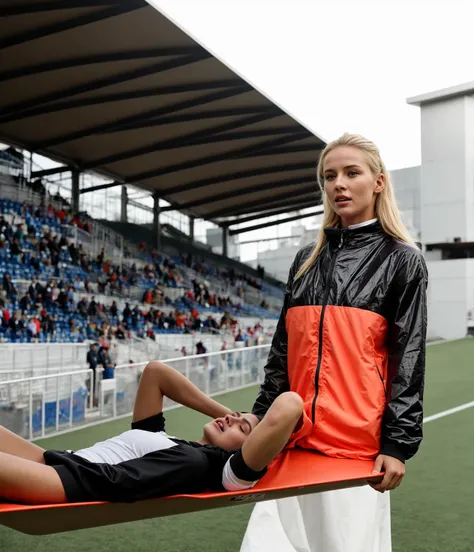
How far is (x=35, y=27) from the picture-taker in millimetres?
13797

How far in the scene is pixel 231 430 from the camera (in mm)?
2570

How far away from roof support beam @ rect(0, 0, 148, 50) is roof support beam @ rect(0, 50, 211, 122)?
235 centimetres

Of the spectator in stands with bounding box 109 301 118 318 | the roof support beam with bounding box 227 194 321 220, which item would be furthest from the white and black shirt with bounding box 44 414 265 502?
the roof support beam with bounding box 227 194 321 220

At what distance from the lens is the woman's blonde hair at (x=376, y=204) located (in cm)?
254

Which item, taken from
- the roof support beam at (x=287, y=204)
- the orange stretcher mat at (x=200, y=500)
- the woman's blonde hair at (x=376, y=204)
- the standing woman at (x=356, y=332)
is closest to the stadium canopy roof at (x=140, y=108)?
the roof support beam at (x=287, y=204)

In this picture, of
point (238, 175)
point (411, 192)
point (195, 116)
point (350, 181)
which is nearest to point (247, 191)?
point (238, 175)

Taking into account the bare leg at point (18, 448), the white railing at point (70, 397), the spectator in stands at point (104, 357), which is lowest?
the white railing at point (70, 397)

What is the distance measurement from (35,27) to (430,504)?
12.0 m

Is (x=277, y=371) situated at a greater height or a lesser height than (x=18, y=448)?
greater

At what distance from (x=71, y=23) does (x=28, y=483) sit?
42.1ft

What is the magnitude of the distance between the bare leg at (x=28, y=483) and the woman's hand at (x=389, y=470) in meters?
1.01

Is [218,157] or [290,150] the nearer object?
[290,150]

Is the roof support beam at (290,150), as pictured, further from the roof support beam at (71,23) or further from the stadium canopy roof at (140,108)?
the roof support beam at (71,23)

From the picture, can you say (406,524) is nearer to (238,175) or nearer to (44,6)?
(44,6)
